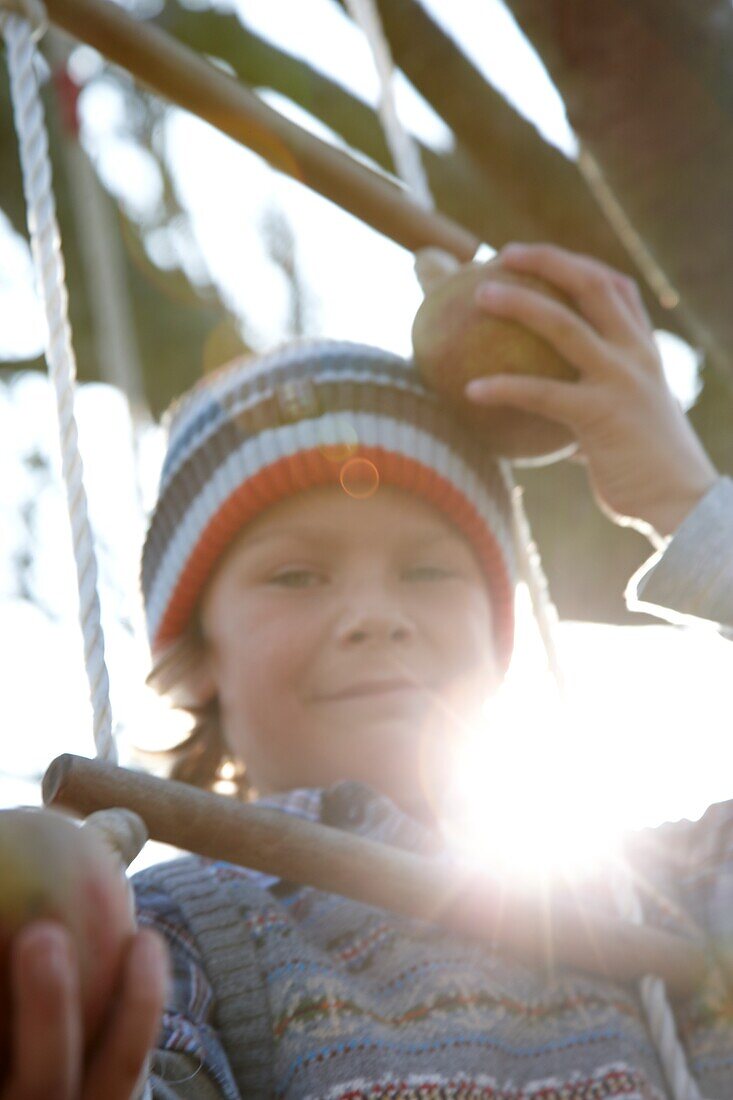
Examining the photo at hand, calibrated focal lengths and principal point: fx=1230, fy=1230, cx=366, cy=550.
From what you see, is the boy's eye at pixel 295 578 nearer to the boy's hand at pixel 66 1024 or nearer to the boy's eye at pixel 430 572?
the boy's eye at pixel 430 572

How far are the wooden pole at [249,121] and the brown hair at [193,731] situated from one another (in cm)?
49

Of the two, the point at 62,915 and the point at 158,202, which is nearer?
the point at 62,915

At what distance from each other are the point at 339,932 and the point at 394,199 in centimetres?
60

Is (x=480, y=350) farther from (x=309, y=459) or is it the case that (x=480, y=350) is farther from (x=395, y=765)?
(x=395, y=765)

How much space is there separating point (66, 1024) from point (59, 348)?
48cm

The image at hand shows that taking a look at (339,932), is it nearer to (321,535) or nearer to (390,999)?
(390,999)

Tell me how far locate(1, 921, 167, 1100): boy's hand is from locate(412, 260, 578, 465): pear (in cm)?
74

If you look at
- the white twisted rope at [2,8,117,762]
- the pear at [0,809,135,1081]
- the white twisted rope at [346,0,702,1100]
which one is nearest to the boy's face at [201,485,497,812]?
the white twisted rope at [346,0,702,1100]

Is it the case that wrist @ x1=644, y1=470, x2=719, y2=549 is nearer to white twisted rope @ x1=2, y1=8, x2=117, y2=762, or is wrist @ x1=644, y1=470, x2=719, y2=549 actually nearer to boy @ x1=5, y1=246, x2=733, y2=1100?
boy @ x1=5, y1=246, x2=733, y2=1100

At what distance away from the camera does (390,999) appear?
815 mm

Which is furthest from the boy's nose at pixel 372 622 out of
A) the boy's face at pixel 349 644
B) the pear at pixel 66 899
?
the pear at pixel 66 899

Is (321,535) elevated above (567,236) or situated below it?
below

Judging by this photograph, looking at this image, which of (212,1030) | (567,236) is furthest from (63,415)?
(567,236)

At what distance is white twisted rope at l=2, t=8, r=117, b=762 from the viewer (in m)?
0.66
